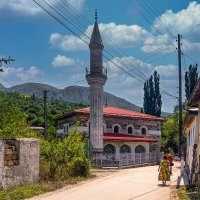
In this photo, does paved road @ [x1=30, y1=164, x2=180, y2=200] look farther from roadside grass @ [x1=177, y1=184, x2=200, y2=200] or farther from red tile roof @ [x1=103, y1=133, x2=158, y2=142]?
red tile roof @ [x1=103, y1=133, x2=158, y2=142]

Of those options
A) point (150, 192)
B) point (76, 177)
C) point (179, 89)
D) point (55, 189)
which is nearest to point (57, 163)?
point (76, 177)

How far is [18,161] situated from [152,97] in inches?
2231

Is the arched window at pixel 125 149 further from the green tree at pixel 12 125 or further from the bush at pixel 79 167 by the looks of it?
the green tree at pixel 12 125

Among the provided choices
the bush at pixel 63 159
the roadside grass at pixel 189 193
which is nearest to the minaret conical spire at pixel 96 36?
the bush at pixel 63 159

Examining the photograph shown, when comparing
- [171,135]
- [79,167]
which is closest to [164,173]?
[79,167]

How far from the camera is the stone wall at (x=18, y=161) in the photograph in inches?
569

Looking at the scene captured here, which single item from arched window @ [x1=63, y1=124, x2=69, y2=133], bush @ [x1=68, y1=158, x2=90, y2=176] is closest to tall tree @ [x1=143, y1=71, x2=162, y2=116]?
arched window @ [x1=63, y1=124, x2=69, y2=133]

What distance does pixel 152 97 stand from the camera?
70438mm

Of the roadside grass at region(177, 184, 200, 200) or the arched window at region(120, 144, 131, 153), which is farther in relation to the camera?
the arched window at region(120, 144, 131, 153)

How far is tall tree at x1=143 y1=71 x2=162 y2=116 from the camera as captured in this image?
69312mm

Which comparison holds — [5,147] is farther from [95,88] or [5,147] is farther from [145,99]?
[145,99]

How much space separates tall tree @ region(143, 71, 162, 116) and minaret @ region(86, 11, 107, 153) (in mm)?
33410

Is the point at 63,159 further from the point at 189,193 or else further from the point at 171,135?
the point at 171,135

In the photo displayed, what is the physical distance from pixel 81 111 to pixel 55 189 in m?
23.8
